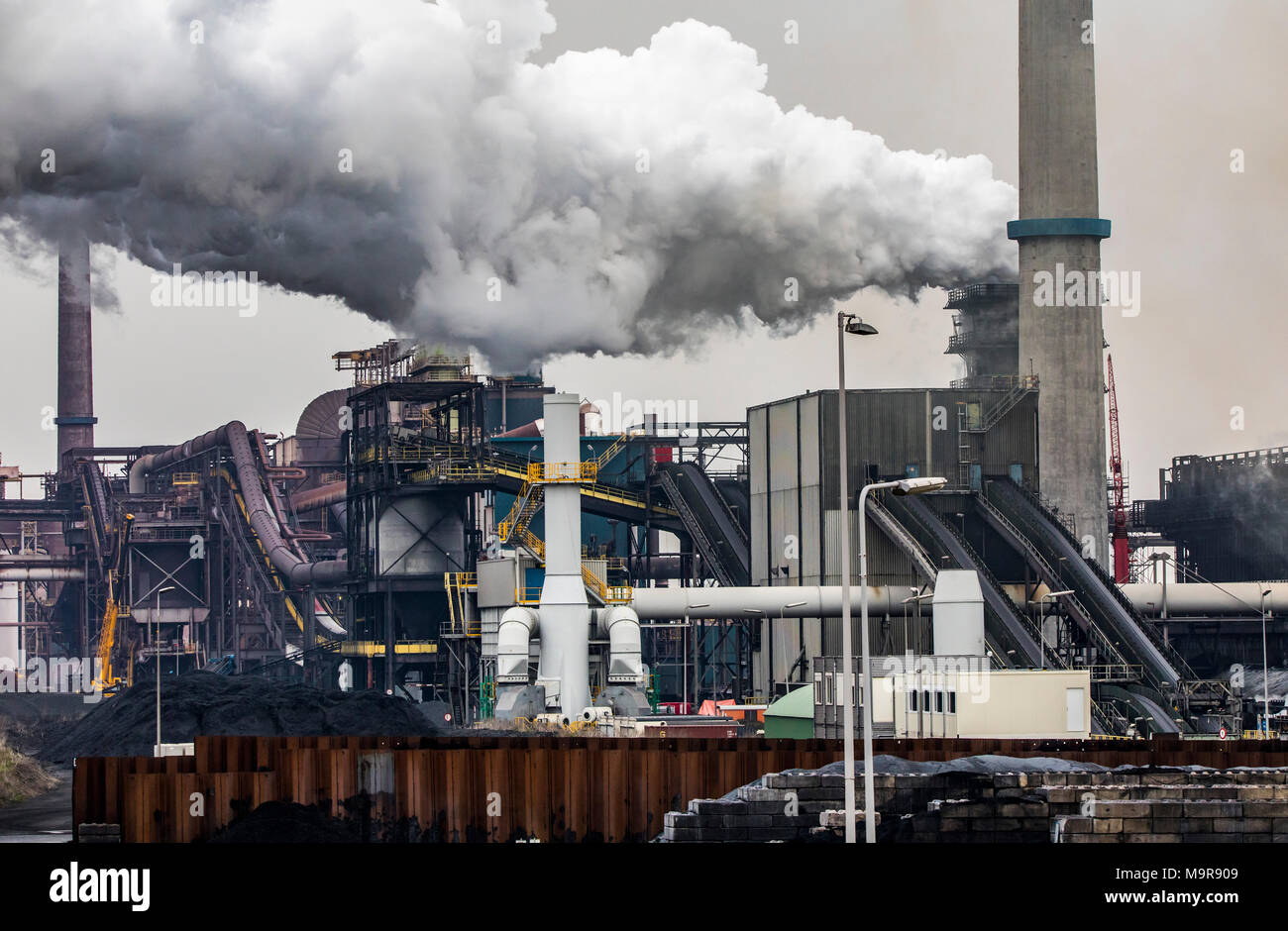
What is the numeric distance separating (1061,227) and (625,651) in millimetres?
29042

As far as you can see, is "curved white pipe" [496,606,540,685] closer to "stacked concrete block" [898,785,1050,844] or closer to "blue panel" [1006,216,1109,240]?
"blue panel" [1006,216,1109,240]

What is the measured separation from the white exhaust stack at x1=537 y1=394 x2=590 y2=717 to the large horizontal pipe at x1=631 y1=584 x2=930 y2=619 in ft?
23.7

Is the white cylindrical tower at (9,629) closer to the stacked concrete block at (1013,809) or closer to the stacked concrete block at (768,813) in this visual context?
the stacked concrete block at (768,813)

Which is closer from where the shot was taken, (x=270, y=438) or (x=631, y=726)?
(x=631, y=726)

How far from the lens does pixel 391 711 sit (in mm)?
76500

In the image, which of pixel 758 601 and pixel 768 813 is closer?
pixel 768 813

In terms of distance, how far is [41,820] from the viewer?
5556 centimetres

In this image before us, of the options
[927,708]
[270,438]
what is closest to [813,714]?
[927,708]

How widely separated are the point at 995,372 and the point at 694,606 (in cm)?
2754

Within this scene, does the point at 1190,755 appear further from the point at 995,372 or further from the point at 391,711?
the point at 995,372

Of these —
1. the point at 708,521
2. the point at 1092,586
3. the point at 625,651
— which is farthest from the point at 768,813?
the point at 708,521

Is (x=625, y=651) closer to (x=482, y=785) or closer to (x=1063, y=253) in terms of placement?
(x=1063, y=253)

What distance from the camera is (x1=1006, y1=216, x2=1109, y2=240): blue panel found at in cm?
8488

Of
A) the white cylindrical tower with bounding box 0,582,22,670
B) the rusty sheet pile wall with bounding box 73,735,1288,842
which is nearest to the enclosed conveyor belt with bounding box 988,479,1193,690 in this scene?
the rusty sheet pile wall with bounding box 73,735,1288,842
